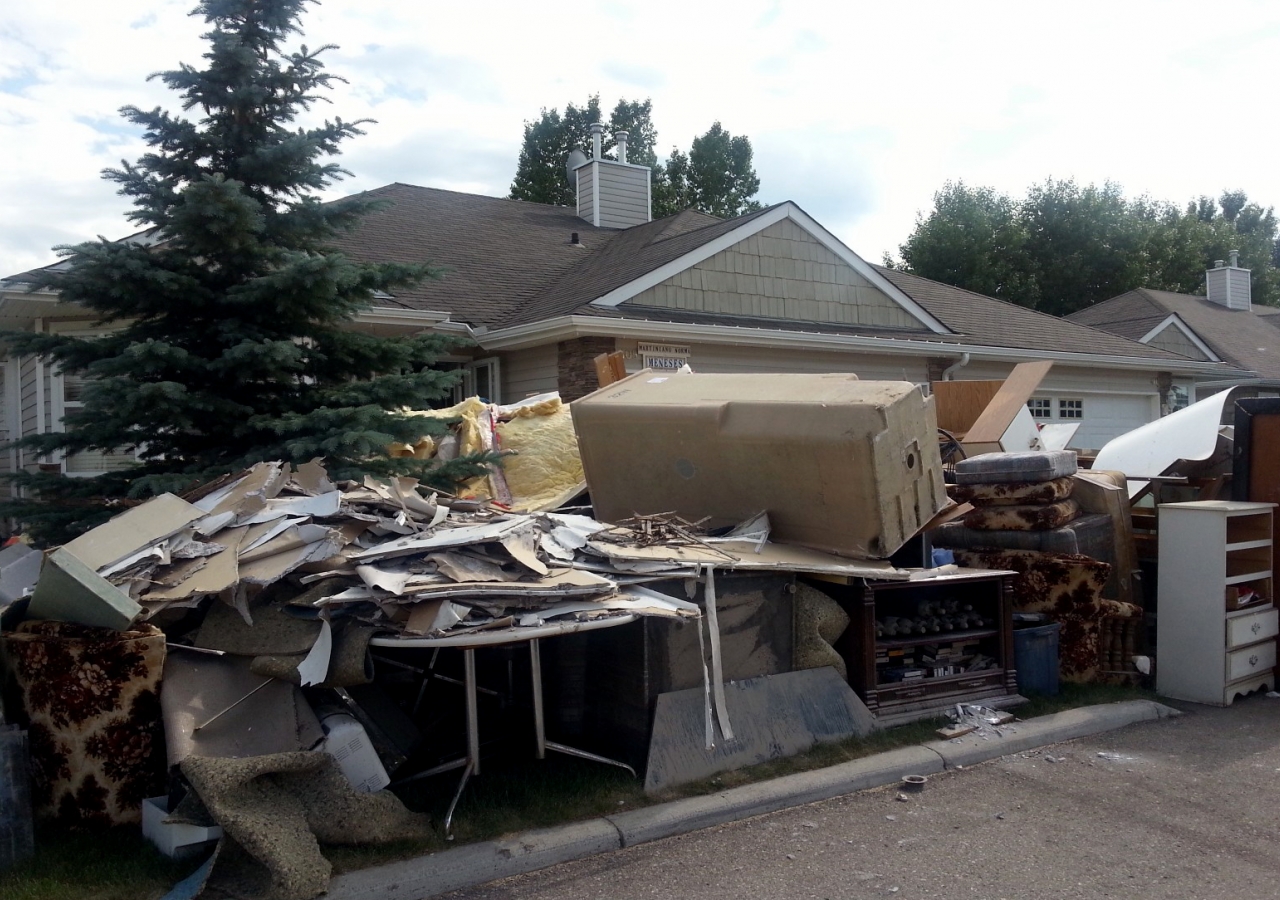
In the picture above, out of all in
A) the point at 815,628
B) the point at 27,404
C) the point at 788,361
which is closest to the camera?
the point at 815,628

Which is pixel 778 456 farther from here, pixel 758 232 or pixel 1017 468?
pixel 758 232

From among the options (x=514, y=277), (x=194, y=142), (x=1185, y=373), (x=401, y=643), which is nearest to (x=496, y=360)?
(x=514, y=277)

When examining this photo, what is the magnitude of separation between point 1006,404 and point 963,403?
Result: 88cm

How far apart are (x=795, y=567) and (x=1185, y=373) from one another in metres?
17.5

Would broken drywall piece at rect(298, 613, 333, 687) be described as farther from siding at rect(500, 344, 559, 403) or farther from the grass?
siding at rect(500, 344, 559, 403)

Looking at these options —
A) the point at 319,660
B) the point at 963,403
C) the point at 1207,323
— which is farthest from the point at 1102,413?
the point at 319,660

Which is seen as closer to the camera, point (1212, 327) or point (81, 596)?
point (81, 596)

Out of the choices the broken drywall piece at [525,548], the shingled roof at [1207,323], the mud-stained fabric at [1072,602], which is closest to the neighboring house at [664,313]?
the mud-stained fabric at [1072,602]

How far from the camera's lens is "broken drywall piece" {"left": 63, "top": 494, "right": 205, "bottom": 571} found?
4.93m

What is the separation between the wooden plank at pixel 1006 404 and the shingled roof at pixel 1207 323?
1625 centimetres

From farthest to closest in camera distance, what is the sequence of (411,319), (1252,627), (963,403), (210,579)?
(411,319) < (963,403) < (1252,627) < (210,579)

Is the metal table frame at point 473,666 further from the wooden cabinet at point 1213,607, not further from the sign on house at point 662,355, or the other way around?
the sign on house at point 662,355

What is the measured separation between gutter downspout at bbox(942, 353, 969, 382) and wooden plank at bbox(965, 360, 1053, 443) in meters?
4.43

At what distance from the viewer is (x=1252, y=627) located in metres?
7.08
